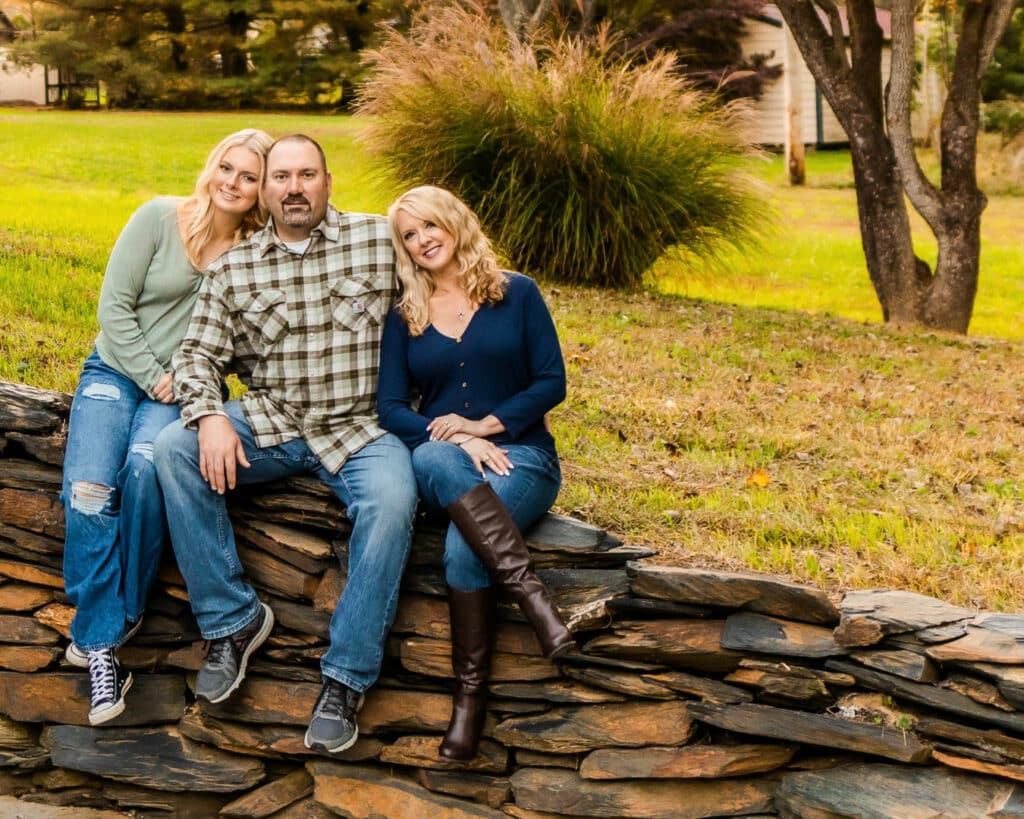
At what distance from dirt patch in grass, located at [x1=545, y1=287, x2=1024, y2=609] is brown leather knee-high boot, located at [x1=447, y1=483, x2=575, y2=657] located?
2.33 ft

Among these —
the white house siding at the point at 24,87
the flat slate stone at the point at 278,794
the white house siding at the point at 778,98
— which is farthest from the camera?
the white house siding at the point at 24,87

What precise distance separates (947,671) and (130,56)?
25.8 m

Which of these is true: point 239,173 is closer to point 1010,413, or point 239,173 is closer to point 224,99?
point 1010,413

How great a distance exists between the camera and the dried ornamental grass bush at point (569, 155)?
9242mm

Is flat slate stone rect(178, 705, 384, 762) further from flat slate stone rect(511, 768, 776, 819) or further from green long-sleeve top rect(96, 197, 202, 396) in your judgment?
green long-sleeve top rect(96, 197, 202, 396)

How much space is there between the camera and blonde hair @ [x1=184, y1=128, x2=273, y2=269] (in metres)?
4.12

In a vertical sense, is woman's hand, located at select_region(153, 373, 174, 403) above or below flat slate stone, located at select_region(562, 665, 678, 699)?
above

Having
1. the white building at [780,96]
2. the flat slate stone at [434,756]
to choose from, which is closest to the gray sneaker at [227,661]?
the flat slate stone at [434,756]

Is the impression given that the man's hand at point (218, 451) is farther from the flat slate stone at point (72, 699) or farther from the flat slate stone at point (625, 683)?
the flat slate stone at point (625, 683)

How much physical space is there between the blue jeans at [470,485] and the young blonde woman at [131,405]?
2.90ft

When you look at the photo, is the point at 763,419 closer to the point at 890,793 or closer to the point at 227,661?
the point at 890,793

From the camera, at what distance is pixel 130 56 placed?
2620cm

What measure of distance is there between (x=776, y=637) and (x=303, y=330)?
71.9 inches

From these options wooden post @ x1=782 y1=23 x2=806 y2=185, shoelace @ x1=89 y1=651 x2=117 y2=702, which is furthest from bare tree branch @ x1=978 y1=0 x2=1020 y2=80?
wooden post @ x1=782 y1=23 x2=806 y2=185
